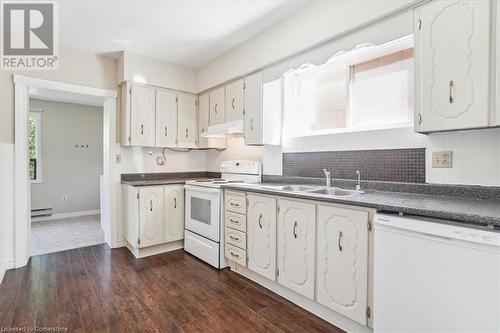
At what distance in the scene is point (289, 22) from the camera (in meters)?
2.46

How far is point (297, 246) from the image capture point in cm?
201

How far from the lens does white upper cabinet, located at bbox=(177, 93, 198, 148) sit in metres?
3.81

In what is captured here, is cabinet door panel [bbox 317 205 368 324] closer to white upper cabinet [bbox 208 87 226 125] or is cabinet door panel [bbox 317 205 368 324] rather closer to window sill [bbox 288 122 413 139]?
window sill [bbox 288 122 413 139]

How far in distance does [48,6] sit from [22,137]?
56.5 inches

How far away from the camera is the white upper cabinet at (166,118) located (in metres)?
3.58

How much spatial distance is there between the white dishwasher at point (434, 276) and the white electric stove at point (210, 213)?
167 centimetres

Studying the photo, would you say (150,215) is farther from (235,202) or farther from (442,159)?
(442,159)

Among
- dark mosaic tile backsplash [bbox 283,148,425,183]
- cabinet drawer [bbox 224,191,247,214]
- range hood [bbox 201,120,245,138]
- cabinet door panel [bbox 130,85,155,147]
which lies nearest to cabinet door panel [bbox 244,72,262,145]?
range hood [bbox 201,120,245,138]

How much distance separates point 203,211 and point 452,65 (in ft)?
8.44

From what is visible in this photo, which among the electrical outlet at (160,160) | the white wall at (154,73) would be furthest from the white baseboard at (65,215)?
the white wall at (154,73)

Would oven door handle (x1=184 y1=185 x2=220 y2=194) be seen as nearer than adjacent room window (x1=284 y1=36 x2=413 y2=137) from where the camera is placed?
No

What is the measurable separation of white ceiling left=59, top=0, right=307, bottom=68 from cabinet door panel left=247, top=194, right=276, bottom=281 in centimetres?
177

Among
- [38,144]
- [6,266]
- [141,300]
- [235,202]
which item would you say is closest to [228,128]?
[235,202]

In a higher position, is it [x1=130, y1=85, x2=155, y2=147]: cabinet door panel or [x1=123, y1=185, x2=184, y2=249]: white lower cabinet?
[x1=130, y1=85, x2=155, y2=147]: cabinet door panel
